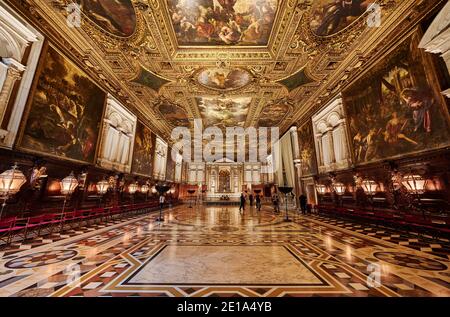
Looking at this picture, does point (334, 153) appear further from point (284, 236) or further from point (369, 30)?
point (284, 236)

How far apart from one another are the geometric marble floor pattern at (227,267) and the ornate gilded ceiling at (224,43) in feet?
23.0

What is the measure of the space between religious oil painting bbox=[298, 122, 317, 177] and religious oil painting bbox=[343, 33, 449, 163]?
383 centimetres

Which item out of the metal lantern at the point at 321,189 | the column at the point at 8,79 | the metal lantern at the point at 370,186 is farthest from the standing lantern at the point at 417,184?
the column at the point at 8,79

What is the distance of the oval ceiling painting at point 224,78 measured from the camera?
913 cm

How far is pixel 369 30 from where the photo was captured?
6336 millimetres

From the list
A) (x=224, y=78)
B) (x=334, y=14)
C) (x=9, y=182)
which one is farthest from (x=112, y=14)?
(x=334, y=14)

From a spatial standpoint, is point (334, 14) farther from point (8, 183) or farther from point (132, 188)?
point (132, 188)

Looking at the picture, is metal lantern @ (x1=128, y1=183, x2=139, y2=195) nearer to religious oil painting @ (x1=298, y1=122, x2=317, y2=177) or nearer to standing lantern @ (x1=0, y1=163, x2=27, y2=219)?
standing lantern @ (x1=0, y1=163, x2=27, y2=219)

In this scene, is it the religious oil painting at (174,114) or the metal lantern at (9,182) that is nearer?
the metal lantern at (9,182)

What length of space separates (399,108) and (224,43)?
7.21 metres

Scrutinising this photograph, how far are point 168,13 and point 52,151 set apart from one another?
6649mm

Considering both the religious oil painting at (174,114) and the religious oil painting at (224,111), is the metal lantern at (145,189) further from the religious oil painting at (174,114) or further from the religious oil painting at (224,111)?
the religious oil painting at (224,111)

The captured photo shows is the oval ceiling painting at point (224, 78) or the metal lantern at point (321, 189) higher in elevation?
the oval ceiling painting at point (224, 78)

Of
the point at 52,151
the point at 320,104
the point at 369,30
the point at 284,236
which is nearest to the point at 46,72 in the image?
the point at 52,151
